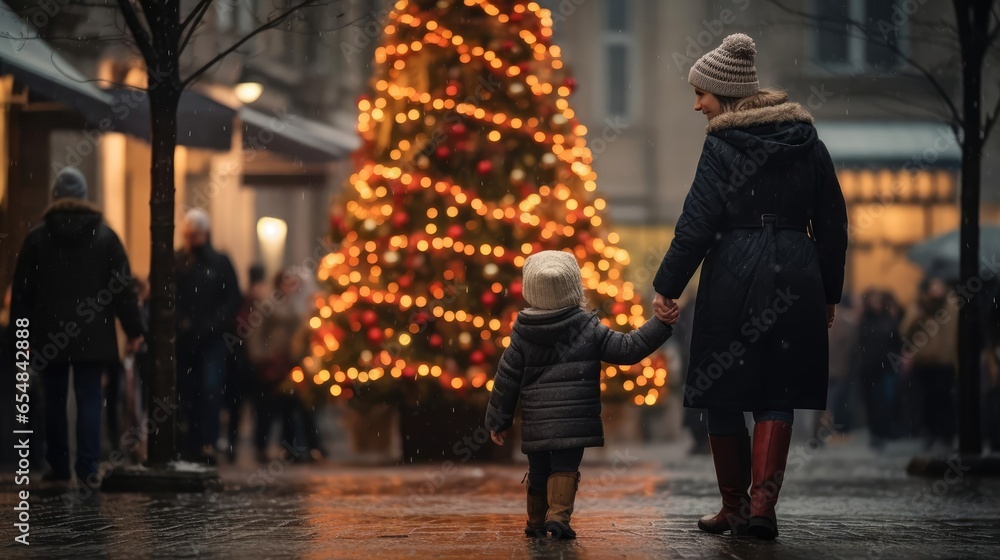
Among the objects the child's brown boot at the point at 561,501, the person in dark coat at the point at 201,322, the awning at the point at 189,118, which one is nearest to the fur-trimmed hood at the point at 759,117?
the child's brown boot at the point at 561,501

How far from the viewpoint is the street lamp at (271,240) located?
83.1 ft

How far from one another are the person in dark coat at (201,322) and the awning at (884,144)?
13.9 meters

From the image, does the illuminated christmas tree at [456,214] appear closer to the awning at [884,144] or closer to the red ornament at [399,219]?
the red ornament at [399,219]

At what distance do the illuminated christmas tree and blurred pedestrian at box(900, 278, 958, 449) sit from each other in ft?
15.5

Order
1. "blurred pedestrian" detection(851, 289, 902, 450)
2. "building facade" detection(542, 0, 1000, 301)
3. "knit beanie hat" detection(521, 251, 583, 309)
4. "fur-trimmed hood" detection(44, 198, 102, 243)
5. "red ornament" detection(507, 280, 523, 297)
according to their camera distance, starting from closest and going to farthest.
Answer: "knit beanie hat" detection(521, 251, 583, 309), "fur-trimmed hood" detection(44, 198, 102, 243), "red ornament" detection(507, 280, 523, 297), "blurred pedestrian" detection(851, 289, 902, 450), "building facade" detection(542, 0, 1000, 301)

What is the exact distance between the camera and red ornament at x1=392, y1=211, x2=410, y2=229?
12834 millimetres

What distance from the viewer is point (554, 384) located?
7156 mm

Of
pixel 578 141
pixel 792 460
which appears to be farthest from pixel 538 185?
pixel 792 460

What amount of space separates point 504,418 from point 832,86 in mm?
18756

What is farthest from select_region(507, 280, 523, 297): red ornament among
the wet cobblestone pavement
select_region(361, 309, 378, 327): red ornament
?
the wet cobblestone pavement

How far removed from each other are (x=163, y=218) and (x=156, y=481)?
60.4 inches

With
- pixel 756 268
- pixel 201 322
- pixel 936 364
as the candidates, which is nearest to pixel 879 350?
pixel 936 364

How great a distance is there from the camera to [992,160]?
25406 millimetres

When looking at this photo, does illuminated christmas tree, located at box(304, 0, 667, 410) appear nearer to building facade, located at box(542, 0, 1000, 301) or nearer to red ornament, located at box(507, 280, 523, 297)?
red ornament, located at box(507, 280, 523, 297)
